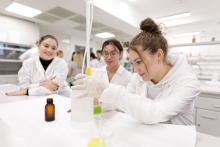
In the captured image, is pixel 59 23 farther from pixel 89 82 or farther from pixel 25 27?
pixel 89 82

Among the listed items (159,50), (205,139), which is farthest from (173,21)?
(205,139)

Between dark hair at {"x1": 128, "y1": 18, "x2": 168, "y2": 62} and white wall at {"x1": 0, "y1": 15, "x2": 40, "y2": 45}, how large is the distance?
4099 mm

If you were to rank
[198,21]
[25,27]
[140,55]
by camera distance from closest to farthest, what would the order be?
[140,55] < [25,27] < [198,21]

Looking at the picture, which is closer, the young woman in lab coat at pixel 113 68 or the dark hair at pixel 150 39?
the dark hair at pixel 150 39

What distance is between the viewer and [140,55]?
2.91 feet

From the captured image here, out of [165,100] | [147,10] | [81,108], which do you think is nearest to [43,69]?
[81,108]

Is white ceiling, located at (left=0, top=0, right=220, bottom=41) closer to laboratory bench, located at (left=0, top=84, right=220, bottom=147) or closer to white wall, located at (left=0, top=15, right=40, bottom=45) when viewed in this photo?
white wall, located at (left=0, top=15, right=40, bottom=45)

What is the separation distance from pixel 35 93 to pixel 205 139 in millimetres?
1513

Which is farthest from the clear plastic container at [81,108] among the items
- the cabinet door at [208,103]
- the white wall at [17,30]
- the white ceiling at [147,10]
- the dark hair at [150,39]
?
the white wall at [17,30]

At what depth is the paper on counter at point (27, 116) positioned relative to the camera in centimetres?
66

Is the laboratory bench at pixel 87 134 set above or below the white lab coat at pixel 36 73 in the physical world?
below

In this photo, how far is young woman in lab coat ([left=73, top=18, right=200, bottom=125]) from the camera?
0.68 metres

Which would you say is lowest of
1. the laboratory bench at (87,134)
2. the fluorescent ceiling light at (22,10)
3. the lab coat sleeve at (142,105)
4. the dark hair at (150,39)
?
the laboratory bench at (87,134)

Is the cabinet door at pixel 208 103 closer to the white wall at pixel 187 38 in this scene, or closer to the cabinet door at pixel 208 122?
the cabinet door at pixel 208 122
